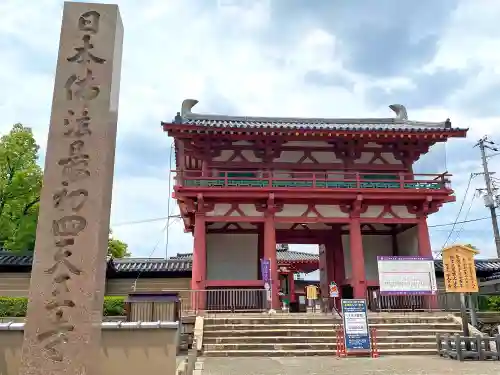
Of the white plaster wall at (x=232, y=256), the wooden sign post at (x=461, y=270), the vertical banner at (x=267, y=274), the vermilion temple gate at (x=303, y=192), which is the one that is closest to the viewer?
the wooden sign post at (x=461, y=270)

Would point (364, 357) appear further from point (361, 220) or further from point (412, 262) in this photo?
point (361, 220)

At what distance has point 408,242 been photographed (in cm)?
2222

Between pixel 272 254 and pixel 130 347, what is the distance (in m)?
11.0

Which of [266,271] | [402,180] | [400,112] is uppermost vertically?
[400,112]

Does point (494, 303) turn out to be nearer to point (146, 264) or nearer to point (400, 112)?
point (400, 112)

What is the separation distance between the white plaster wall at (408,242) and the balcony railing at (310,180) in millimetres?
2508

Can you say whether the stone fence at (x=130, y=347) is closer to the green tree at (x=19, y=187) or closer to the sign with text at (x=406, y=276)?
the sign with text at (x=406, y=276)

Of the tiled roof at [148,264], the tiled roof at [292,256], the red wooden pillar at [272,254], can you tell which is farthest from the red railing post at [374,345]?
the tiled roof at [292,256]

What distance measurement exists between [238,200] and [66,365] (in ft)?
50.7

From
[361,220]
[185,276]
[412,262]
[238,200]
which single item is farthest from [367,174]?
[185,276]

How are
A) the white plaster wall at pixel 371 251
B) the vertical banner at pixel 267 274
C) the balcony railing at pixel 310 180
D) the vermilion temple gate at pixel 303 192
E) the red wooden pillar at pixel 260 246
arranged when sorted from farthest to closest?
the white plaster wall at pixel 371 251
the red wooden pillar at pixel 260 246
the balcony railing at pixel 310 180
the vermilion temple gate at pixel 303 192
the vertical banner at pixel 267 274

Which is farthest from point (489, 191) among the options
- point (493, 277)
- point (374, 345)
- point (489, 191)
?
point (374, 345)

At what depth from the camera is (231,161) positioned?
2147 cm

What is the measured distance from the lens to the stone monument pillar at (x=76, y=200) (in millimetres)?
4895
